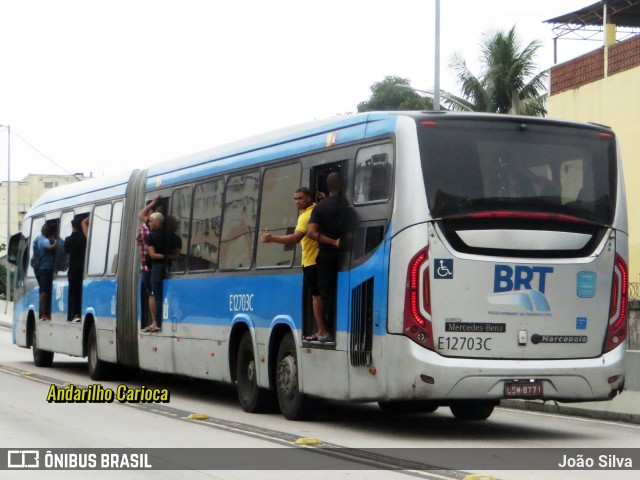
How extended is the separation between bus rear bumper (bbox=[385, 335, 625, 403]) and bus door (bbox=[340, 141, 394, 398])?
330mm

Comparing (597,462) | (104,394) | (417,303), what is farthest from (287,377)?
(104,394)

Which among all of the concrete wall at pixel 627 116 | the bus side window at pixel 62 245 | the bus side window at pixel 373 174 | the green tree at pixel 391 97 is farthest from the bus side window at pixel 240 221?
the green tree at pixel 391 97

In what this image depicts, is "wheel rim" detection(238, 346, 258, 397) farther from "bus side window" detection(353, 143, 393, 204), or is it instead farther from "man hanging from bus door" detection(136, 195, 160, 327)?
"man hanging from bus door" detection(136, 195, 160, 327)

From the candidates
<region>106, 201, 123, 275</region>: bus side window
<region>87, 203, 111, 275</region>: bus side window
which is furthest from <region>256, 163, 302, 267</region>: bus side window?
<region>87, 203, 111, 275</region>: bus side window

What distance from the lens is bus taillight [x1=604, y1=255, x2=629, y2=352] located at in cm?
1359

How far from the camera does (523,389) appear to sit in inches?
510

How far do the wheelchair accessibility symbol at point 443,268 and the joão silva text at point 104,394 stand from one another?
6599mm

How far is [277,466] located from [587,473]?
2514 mm

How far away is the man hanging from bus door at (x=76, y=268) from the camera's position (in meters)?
23.3

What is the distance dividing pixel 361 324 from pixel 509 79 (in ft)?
157

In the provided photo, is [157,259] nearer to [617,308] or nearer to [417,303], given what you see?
[417,303]

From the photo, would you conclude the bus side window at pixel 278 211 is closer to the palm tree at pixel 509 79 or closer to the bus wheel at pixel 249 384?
the bus wheel at pixel 249 384

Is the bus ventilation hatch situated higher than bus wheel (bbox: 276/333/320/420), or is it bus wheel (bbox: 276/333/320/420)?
the bus ventilation hatch

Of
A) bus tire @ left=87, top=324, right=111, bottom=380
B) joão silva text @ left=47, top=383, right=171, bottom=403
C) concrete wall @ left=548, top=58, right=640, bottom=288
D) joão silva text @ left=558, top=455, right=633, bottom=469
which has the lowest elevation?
joão silva text @ left=558, top=455, right=633, bottom=469
